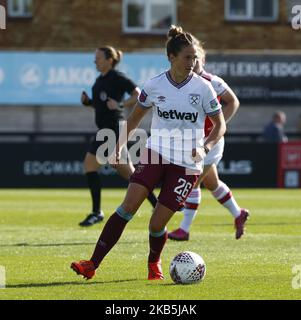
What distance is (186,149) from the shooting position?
397 inches

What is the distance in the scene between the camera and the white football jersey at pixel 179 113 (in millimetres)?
10008

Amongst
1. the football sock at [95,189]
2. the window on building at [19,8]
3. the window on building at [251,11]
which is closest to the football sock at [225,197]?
the football sock at [95,189]

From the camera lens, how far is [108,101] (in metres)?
15.7

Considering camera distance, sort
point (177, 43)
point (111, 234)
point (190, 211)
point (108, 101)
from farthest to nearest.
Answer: point (108, 101), point (190, 211), point (111, 234), point (177, 43)

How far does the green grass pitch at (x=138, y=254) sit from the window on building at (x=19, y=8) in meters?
13.3

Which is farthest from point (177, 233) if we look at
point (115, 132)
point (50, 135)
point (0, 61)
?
point (0, 61)

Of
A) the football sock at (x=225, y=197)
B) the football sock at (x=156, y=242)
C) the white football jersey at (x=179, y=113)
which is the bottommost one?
the football sock at (x=225, y=197)

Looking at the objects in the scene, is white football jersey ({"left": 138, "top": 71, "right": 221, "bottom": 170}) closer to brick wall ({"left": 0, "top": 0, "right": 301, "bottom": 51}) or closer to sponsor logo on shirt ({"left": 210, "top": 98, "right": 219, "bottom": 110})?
sponsor logo on shirt ({"left": 210, "top": 98, "right": 219, "bottom": 110})

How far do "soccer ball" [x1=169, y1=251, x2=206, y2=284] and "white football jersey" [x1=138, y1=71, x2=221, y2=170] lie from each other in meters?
0.83

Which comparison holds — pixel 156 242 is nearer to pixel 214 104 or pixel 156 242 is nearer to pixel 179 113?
pixel 179 113

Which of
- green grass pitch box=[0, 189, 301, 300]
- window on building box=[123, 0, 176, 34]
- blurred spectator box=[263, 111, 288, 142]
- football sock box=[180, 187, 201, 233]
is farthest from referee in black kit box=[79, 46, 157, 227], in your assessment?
window on building box=[123, 0, 176, 34]

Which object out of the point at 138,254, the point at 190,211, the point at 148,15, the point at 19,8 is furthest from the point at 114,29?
the point at 138,254

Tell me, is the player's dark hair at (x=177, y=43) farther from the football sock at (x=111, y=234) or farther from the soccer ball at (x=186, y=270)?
the soccer ball at (x=186, y=270)

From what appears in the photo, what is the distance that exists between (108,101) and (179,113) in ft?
18.9
